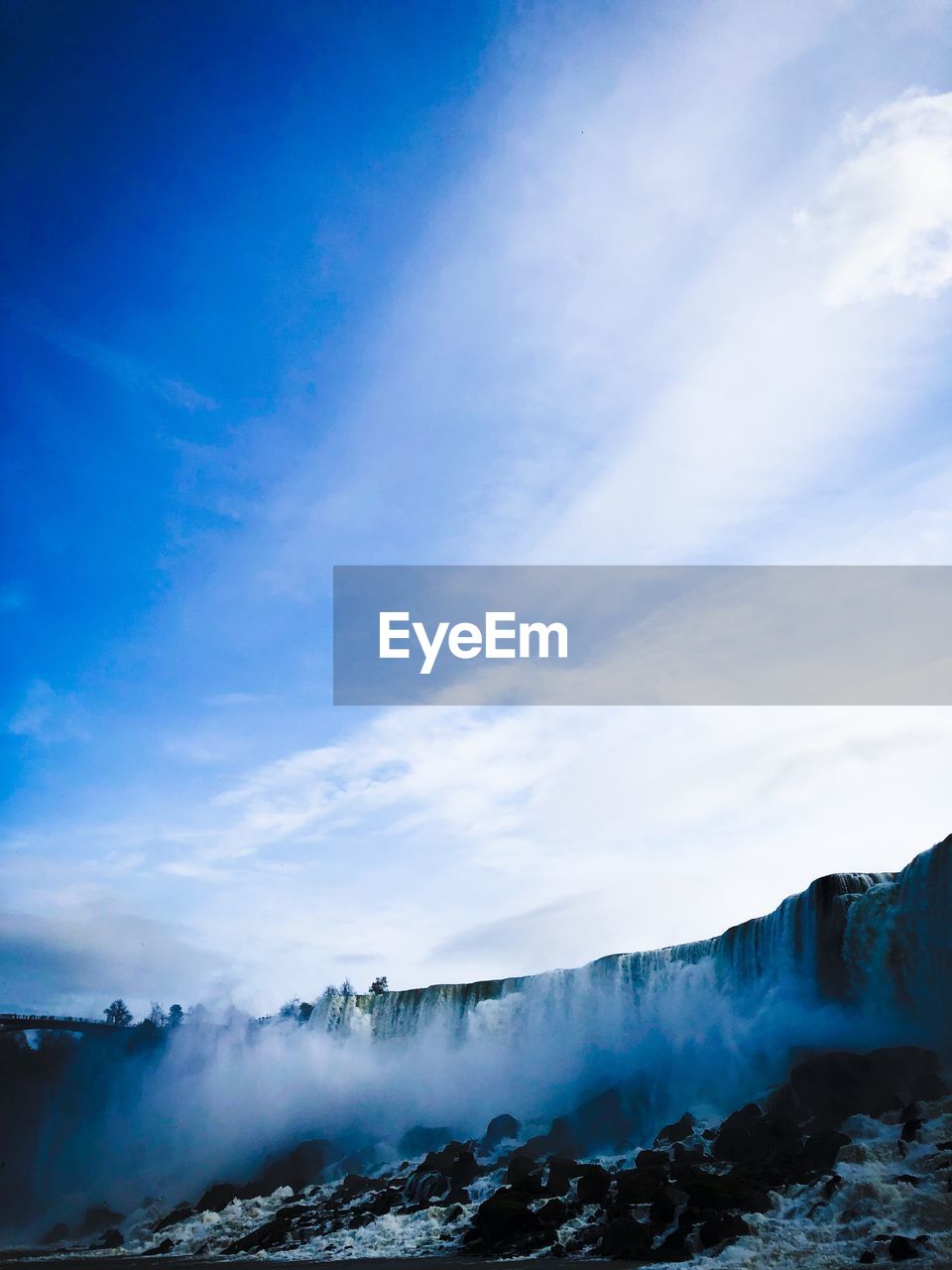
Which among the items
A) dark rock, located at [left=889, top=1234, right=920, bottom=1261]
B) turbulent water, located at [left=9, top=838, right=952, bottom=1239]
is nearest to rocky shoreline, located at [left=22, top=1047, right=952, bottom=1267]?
dark rock, located at [left=889, top=1234, right=920, bottom=1261]

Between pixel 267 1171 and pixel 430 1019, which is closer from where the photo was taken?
pixel 267 1171

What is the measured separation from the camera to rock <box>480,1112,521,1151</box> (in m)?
33.2

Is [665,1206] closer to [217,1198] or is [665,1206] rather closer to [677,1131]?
[677,1131]

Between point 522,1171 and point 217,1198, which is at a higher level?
point 522,1171

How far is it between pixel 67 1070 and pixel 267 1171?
1664 centimetres

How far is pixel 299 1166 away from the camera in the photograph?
118ft

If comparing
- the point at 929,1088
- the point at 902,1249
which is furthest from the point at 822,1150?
the point at 902,1249

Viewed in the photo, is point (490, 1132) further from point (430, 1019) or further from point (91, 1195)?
point (91, 1195)

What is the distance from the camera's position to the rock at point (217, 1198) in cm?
3241

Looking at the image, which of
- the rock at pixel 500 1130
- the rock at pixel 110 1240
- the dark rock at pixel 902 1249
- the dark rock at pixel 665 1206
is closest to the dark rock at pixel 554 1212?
the dark rock at pixel 665 1206

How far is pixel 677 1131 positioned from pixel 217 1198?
1637cm

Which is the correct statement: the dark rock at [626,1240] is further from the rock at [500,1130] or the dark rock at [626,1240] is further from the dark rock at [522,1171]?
the rock at [500,1130]

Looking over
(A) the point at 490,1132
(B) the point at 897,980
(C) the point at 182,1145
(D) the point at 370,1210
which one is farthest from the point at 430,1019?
(B) the point at 897,980

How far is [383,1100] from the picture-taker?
1543 inches
